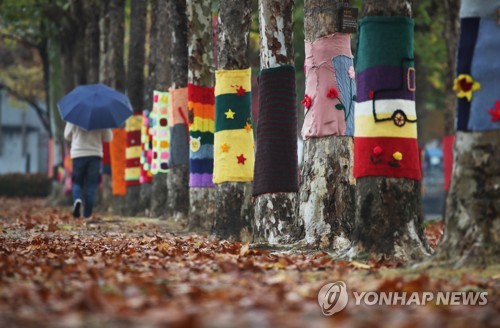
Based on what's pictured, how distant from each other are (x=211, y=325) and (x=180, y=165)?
1471 centimetres

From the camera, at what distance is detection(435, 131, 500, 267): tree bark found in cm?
877

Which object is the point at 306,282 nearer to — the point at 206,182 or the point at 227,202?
the point at 227,202

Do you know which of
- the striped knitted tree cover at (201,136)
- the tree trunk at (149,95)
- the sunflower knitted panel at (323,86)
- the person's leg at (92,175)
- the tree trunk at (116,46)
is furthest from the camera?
the tree trunk at (116,46)

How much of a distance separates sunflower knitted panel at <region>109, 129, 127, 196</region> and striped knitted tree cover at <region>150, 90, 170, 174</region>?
4331 mm

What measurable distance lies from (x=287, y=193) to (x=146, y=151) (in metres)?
11.5

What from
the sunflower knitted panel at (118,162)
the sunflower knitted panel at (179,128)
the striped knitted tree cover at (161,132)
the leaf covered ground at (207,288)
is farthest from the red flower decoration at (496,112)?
the sunflower knitted panel at (118,162)

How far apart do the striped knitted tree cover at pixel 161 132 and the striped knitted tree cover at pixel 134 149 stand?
330 centimetres

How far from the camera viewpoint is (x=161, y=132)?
74.4 feet

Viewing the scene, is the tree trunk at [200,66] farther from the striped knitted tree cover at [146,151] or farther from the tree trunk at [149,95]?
the tree trunk at [149,95]

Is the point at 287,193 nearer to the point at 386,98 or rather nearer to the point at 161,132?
the point at 386,98

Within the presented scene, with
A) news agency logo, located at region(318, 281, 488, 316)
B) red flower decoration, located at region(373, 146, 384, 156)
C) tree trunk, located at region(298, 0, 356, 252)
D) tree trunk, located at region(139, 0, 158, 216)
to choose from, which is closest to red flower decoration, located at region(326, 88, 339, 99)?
tree trunk, located at region(298, 0, 356, 252)

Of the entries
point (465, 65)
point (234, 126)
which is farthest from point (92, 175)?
point (465, 65)

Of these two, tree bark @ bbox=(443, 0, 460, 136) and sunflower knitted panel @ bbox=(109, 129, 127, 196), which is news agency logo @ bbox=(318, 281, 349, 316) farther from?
sunflower knitted panel @ bbox=(109, 129, 127, 196)

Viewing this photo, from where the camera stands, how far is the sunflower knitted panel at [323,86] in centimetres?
1245
